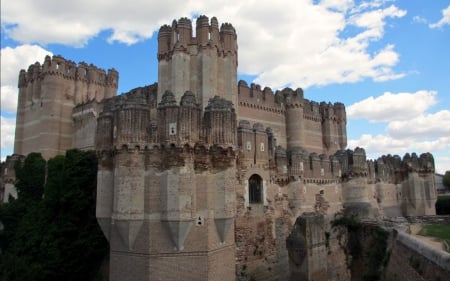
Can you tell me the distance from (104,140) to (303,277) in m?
13.5

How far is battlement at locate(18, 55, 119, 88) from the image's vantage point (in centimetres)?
4578

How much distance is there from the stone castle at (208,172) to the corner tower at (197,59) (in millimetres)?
82

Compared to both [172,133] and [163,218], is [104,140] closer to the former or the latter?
[172,133]

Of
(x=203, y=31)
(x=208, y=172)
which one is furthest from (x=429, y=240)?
(x=203, y=31)

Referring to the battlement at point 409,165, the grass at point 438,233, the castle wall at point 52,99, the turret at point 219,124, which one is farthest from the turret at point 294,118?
the turret at point 219,124

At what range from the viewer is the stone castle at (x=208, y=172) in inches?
682

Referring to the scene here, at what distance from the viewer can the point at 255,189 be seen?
24.6 meters

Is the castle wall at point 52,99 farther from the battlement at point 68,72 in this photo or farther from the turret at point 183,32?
the turret at point 183,32

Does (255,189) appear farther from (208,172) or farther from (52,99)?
(52,99)

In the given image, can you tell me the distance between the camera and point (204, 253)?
1742cm

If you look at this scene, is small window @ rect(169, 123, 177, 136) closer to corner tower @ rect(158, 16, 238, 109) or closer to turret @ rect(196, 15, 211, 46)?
corner tower @ rect(158, 16, 238, 109)

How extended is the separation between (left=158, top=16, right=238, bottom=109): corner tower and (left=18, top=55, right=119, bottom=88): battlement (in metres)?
20.2

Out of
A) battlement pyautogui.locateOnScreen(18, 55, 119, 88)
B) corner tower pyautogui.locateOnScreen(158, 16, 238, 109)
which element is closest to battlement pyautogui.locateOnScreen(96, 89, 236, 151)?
corner tower pyautogui.locateOnScreen(158, 16, 238, 109)

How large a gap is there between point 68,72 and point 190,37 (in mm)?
22639
